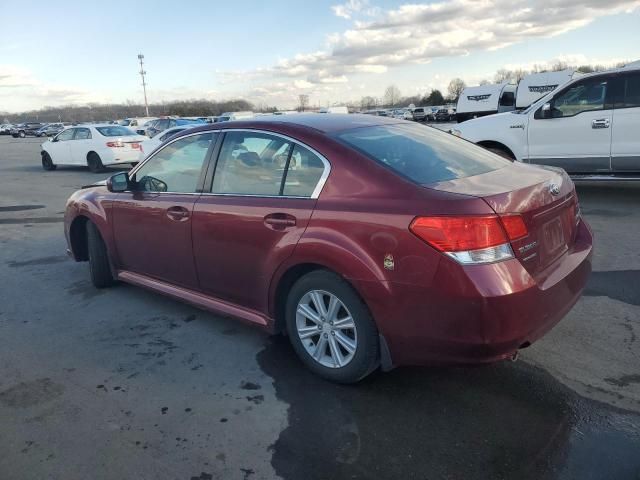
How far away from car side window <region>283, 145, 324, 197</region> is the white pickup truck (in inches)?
248

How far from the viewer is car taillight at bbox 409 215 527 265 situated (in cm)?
265

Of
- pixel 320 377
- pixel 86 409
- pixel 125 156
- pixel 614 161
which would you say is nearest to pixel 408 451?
pixel 320 377

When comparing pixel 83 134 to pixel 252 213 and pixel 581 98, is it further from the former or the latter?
pixel 252 213

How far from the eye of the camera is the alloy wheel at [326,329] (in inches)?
125

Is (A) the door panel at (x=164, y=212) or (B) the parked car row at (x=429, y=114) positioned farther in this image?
(B) the parked car row at (x=429, y=114)

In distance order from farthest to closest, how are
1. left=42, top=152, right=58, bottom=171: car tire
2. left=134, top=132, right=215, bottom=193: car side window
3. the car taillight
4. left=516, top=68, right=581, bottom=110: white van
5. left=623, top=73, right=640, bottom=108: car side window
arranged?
left=516, top=68, right=581, bottom=110: white van
left=42, top=152, right=58, bottom=171: car tire
left=623, top=73, right=640, bottom=108: car side window
left=134, top=132, right=215, bottom=193: car side window
the car taillight

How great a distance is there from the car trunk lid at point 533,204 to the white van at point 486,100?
29.1 meters

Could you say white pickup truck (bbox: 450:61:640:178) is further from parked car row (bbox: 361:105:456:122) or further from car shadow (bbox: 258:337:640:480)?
parked car row (bbox: 361:105:456:122)

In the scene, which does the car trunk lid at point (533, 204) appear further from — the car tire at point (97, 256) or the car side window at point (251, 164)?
the car tire at point (97, 256)

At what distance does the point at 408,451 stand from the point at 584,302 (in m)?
2.49

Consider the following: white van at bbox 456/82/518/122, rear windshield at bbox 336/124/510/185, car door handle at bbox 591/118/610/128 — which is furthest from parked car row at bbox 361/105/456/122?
rear windshield at bbox 336/124/510/185

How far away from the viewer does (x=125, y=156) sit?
54.2 feet

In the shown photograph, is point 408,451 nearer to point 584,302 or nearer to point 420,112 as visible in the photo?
point 584,302

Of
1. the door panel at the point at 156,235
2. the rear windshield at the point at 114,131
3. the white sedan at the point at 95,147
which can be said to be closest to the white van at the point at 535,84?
the rear windshield at the point at 114,131
